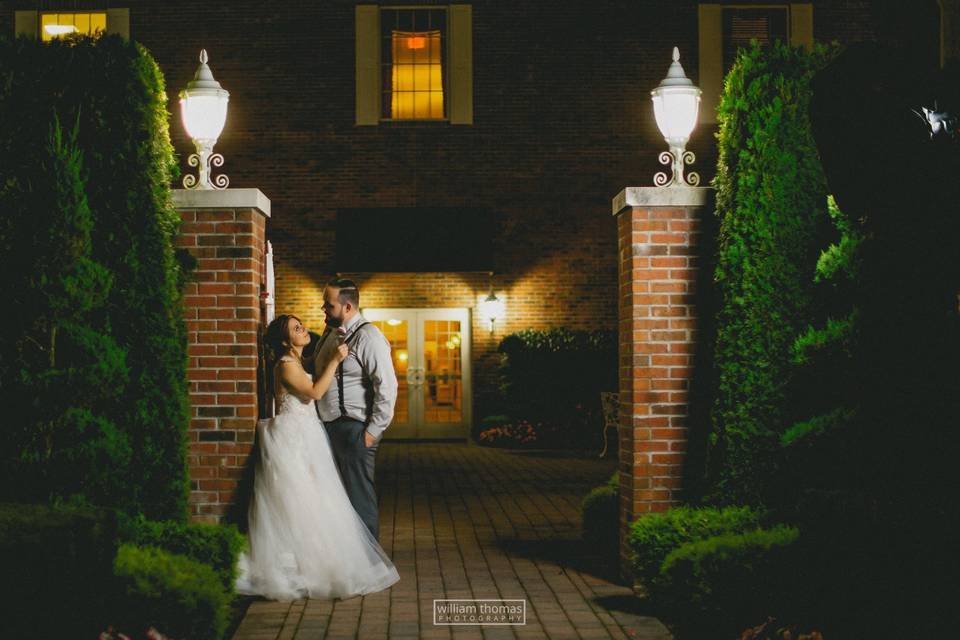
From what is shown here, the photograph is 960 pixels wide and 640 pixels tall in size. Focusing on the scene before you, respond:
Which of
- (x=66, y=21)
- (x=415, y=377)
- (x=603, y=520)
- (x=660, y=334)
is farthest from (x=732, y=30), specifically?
(x=660, y=334)

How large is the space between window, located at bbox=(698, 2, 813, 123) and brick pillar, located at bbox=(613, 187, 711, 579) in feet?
38.2

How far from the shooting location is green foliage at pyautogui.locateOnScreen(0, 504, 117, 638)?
3.27 m

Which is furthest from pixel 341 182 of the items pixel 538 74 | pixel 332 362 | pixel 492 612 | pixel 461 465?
pixel 492 612

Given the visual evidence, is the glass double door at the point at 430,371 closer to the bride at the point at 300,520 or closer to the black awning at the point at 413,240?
the black awning at the point at 413,240

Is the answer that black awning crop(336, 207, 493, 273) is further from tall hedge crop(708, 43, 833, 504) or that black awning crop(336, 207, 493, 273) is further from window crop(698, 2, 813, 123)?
tall hedge crop(708, 43, 833, 504)

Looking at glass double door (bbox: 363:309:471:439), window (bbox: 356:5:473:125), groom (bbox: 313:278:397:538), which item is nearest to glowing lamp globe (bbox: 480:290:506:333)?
glass double door (bbox: 363:309:471:439)

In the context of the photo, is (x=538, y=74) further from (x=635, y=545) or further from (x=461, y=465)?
(x=635, y=545)

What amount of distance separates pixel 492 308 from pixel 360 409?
1138 cm

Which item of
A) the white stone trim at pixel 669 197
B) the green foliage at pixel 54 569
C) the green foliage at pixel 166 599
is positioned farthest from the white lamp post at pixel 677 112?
the green foliage at pixel 54 569

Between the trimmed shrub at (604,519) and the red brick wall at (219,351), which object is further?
the trimmed shrub at (604,519)

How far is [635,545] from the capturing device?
578 cm

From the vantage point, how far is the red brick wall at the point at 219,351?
612cm

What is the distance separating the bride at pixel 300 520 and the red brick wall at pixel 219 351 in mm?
196

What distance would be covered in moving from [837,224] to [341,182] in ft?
42.9
